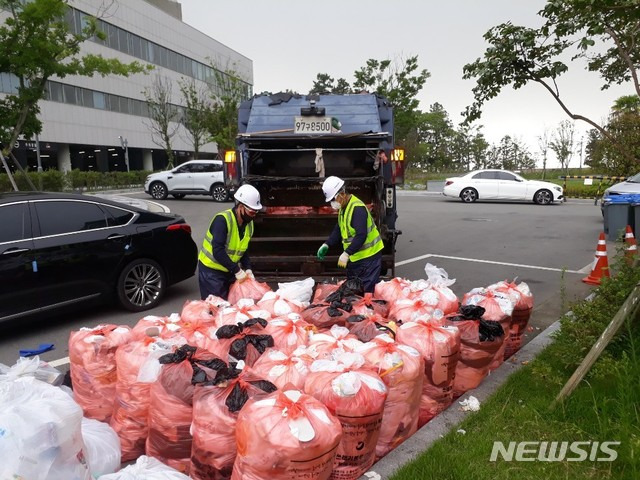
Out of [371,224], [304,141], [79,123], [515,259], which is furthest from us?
[79,123]

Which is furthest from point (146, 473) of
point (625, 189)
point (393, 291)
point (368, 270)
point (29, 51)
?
point (29, 51)

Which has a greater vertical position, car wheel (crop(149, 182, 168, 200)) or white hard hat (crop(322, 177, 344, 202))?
white hard hat (crop(322, 177, 344, 202))

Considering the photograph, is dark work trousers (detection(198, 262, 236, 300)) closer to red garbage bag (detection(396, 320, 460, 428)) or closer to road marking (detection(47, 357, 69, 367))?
road marking (detection(47, 357, 69, 367))

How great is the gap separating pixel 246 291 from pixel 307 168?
3471mm

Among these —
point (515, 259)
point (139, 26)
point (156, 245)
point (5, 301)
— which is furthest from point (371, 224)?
point (139, 26)

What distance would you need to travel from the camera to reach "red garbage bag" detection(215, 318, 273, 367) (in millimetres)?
3104

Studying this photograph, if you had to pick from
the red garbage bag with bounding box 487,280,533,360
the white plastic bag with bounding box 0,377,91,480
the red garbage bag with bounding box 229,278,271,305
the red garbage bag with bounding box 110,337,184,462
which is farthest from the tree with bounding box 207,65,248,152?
the white plastic bag with bounding box 0,377,91,480

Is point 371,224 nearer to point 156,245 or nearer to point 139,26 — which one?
point 156,245

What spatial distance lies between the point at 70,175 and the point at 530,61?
88.4 feet

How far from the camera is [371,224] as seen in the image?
5148mm

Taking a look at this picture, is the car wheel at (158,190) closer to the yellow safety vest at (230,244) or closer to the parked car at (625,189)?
the parked car at (625,189)

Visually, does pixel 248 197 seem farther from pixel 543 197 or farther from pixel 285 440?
pixel 543 197

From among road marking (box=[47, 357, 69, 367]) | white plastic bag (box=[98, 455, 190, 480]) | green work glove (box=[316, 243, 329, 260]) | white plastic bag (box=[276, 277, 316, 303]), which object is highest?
green work glove (box=[316, 243, 329, 260])

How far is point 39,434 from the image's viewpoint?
199cm
